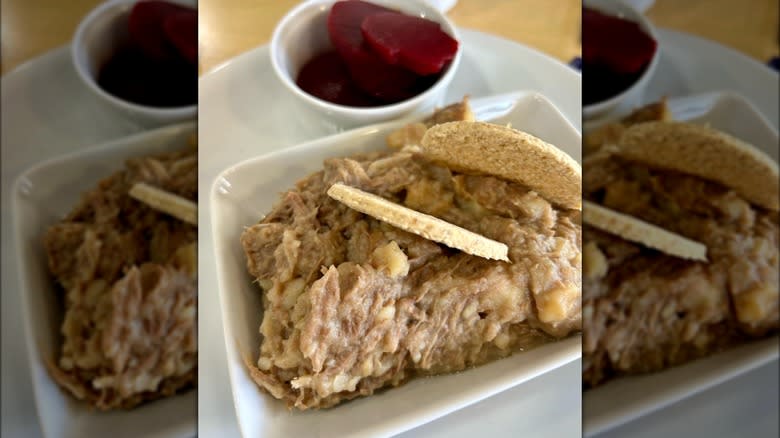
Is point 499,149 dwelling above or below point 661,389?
above

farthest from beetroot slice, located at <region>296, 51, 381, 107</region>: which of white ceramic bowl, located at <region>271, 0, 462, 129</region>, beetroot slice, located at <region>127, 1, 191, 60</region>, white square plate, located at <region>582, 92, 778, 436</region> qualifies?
white square plate, located at <region>582, 92, 778, 436</region>

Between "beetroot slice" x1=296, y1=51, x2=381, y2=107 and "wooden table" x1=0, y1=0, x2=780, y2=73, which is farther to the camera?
"beetroot slice" x1=296, y1=51, x2=381, y2=107

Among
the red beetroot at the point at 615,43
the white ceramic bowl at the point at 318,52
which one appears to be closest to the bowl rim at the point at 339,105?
the white ceramic bowl at the point at 318,52

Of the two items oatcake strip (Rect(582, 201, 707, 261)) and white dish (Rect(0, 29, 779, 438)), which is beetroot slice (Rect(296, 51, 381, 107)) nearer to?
white dish (Rect(0, 29, 779, 438))

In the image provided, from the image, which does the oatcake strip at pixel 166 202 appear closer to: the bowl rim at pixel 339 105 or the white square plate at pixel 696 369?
the bowl rim at pixel 339 105

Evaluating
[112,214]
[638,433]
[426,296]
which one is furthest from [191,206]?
[638,433]

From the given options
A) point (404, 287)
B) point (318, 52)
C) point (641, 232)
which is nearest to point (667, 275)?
point (641, 232)

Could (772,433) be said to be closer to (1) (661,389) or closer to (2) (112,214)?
(1) (661,389)
